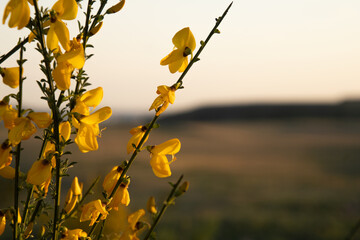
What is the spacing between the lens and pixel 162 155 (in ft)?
1.53

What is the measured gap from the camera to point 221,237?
2.69 metres

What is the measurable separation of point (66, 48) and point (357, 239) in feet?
7.88

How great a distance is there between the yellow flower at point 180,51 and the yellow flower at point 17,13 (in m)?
0.15

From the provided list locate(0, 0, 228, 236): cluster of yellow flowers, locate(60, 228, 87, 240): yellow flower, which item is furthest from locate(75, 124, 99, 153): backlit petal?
locate(60, 228, 87, 240): yellow flower

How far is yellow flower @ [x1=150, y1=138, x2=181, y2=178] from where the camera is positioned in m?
0.46

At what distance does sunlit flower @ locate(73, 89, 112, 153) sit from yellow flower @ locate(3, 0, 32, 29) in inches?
3.5

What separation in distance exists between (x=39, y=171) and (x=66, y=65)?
11 centimetres

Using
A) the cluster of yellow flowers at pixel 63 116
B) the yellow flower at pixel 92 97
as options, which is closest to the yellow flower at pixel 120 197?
the cluster of yellow flowers at pixel 63 116

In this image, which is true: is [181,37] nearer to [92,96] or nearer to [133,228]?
[92,96]

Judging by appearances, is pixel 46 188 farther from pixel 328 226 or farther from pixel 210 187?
pixel 210 187

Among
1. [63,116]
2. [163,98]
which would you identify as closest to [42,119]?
[63,116]

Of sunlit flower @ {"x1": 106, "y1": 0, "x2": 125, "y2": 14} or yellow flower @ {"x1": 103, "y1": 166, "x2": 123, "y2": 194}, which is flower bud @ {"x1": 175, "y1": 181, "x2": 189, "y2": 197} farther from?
sunlit flower @ {"x1": 106, "y1": 0, "x2": 125, "y2": 14}

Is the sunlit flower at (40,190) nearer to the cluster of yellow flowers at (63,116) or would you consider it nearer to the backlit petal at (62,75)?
the cluster of yellow flowers at (63,116)

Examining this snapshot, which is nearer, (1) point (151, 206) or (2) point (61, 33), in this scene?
(2) point (61, 33)
